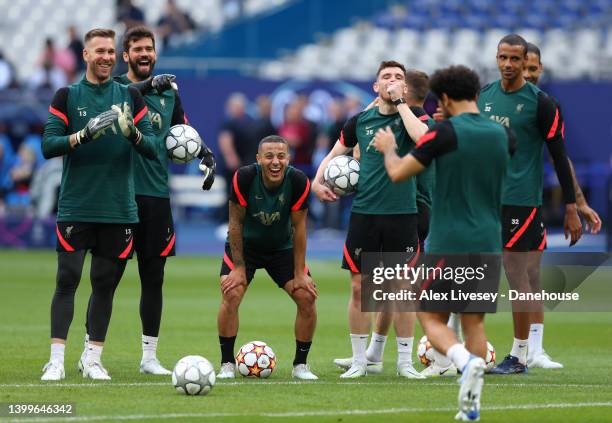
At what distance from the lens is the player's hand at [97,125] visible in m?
9.58

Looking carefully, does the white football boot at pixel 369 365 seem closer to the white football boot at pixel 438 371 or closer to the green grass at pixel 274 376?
the green grass at pixel 274 376

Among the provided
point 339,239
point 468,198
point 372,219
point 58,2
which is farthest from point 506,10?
point 468,198

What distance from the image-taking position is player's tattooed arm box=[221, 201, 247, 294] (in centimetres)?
1030

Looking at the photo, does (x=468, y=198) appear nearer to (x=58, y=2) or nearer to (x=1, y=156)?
(x=1, y=156)

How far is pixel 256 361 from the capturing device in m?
10.3

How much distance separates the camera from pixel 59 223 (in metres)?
10.1

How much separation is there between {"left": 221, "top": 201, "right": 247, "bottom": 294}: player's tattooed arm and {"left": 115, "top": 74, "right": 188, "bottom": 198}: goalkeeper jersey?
856 mm

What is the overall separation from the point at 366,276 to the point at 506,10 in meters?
22.6

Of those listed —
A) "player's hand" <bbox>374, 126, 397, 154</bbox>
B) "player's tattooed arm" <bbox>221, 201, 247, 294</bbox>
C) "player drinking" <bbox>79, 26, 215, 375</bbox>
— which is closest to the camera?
"player's hand" <bbox>374, 126, 397, 154</bbox>

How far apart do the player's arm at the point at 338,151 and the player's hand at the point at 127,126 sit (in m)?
1.60

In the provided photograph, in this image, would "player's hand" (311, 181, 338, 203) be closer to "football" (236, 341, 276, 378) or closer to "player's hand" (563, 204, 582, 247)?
"football" (236, 341, 276, 378)

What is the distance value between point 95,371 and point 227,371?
107 centimetres

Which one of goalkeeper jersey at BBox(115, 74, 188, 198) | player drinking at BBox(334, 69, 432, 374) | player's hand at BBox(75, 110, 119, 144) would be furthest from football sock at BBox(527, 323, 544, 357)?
player's hand at BBox(75, 110, 119, 144)

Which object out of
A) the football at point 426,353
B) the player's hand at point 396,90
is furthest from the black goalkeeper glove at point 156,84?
the football at point 426,353
